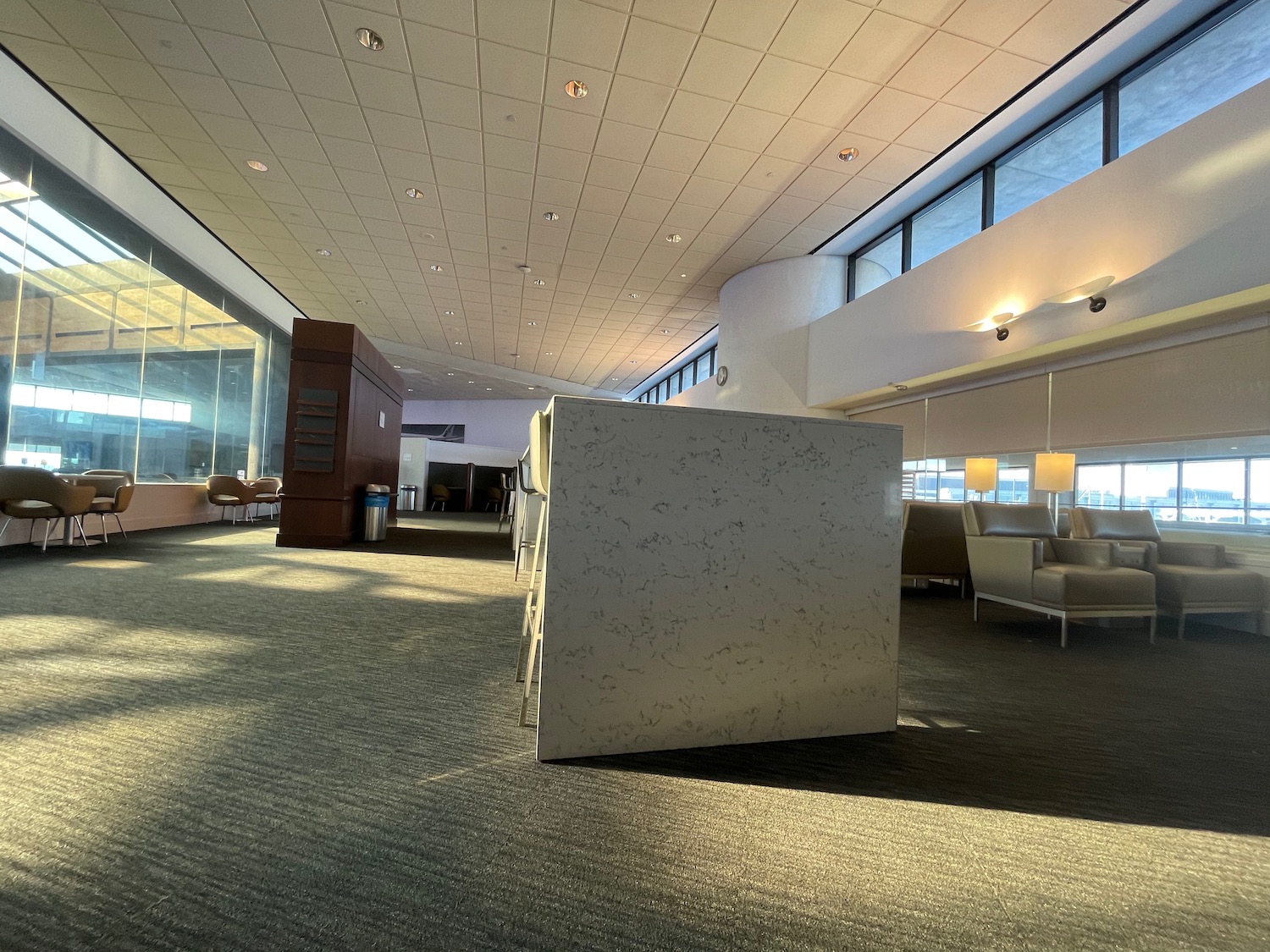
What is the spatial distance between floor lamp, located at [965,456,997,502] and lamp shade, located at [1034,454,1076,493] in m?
0.70

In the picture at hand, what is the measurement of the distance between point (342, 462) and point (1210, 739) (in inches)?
307

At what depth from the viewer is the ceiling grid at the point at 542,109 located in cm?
428

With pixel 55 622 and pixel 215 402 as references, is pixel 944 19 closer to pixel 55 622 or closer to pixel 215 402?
pixel 55 622

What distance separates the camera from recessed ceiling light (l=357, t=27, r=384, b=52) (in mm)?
4434

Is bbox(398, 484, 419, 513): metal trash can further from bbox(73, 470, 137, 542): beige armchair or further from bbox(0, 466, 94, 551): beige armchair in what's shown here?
bbox(0, 466, 94, 551): beige armchair

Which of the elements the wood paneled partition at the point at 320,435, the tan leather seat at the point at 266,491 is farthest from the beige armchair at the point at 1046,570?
the tan leather seat at the point at 266,491

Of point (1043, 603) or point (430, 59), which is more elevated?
point (430, 59)

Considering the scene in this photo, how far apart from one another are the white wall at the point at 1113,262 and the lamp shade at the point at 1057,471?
96cm

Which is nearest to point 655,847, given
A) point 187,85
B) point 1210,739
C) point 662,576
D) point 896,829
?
point 896,829

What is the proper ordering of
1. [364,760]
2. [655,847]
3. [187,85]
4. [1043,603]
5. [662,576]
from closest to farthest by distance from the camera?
[655,847] → [364,760] → [662,576] → [1043,603] → [187,85]

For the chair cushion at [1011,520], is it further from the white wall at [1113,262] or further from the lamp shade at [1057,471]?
the white wall at [1113,262]

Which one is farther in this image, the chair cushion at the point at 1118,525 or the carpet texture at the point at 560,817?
the chair cushion at the point at 1118,525

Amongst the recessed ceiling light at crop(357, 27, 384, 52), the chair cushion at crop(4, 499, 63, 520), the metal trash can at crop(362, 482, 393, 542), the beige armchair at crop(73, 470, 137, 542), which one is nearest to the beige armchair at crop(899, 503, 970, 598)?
the recessed ceiling light at crop(357, 27, 384, 52)

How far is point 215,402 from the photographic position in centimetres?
995
